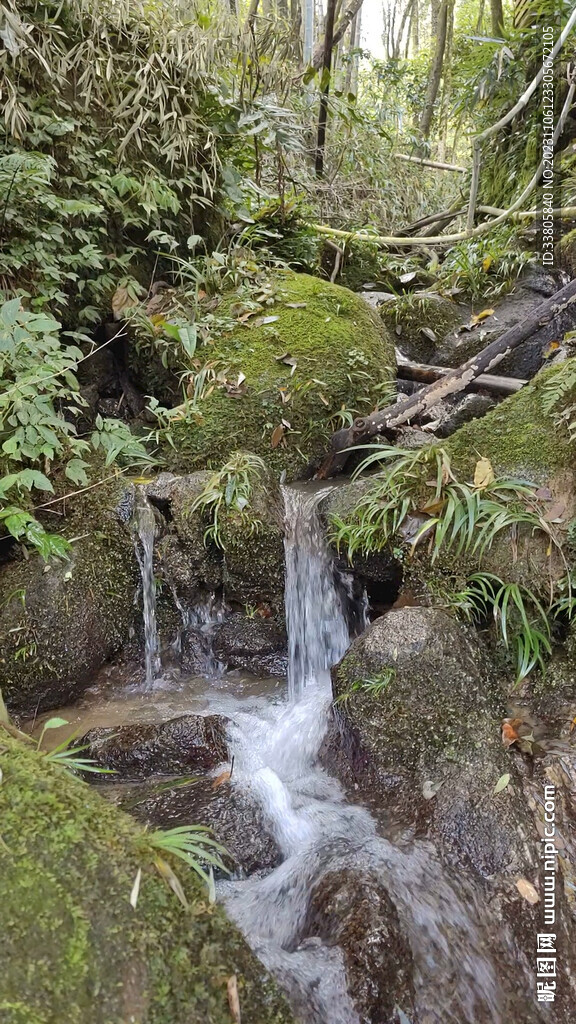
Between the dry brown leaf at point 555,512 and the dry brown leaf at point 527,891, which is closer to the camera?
the dry brown leaf at point 527,891

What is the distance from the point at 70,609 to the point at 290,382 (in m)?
2.48

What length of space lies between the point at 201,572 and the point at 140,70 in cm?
429

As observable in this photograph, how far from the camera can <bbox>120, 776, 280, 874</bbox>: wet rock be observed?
9.17 ft

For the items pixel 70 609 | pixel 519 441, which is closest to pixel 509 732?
pixel 519 441

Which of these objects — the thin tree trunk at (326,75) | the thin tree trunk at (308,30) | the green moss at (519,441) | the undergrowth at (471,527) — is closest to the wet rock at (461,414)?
the green moss at (519,441)

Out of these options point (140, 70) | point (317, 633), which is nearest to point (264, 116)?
point (140, 70)

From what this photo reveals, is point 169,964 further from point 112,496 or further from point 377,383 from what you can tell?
point 377,383

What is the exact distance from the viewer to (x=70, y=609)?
13.0 ft

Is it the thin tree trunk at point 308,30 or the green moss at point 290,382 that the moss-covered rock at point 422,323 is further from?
the thin tree trunk at point 308,30

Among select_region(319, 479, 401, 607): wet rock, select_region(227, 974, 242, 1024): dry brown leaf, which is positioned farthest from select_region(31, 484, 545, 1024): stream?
select_region(227, 974, 242, 1024): dry brown leaf

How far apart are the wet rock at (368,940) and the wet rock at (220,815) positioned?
0.40m

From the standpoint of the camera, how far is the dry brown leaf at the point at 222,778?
316 centimetres

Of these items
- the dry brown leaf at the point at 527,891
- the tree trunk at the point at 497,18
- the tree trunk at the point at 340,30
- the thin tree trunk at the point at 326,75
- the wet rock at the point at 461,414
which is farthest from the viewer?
the tree trunk at the point at 497,18

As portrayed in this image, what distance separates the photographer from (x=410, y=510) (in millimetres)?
3641
